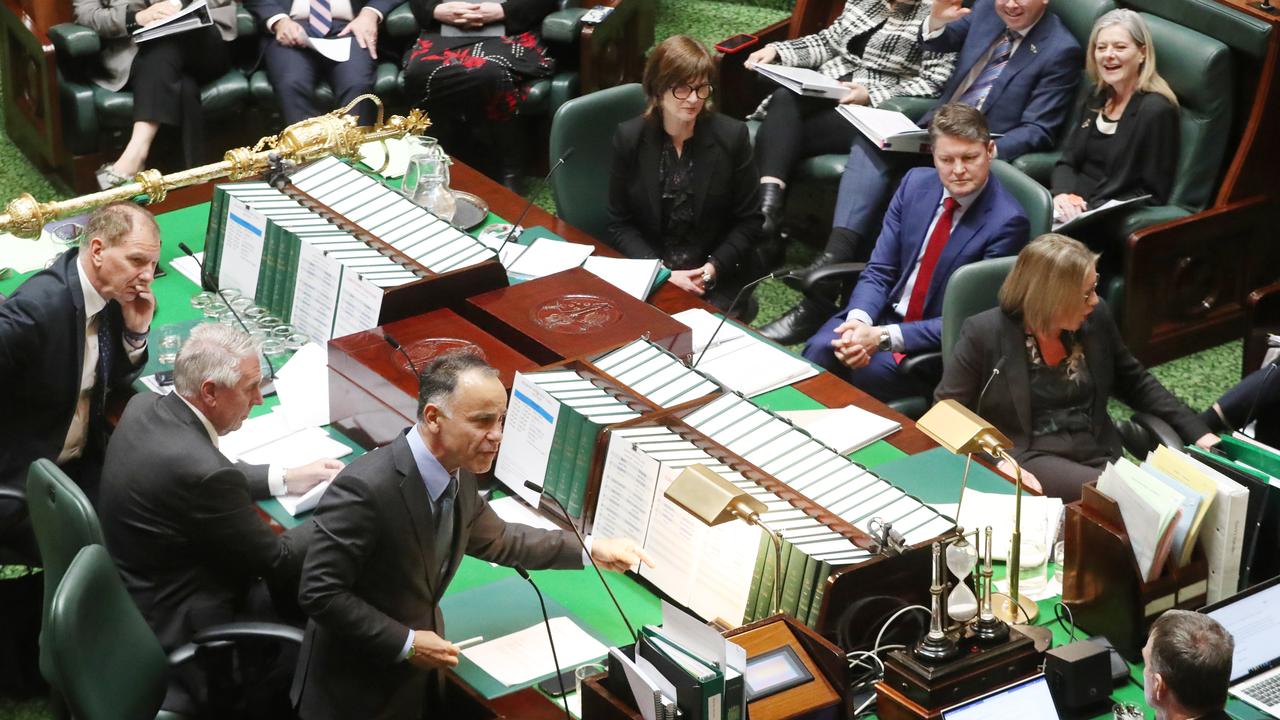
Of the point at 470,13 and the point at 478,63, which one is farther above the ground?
the point at 470,13

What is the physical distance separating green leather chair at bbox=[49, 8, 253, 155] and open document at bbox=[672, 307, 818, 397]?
2.90 m

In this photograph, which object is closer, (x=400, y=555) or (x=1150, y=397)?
(x=400, y=555)

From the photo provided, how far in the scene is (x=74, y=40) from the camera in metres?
6.06

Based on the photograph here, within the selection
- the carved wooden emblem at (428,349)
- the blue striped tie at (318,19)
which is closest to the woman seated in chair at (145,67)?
the blue striped tie at (318,19)

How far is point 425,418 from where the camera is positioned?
10.1 feet

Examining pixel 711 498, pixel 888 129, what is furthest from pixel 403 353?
pixel 888 129

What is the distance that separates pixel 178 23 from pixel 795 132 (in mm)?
2409

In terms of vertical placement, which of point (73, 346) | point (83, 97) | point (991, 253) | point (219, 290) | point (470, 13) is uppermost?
point (991, 253)

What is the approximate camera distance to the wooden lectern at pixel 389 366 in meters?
3.76

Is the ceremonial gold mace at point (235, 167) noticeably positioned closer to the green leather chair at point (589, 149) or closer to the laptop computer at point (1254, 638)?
the green leather chair at point (589, 149)

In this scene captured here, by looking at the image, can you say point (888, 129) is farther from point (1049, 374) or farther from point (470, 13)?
point (470, 13)

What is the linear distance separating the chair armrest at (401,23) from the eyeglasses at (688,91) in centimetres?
201

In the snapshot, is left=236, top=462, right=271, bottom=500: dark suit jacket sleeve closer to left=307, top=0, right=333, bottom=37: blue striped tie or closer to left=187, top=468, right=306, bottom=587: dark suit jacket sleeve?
left=187, top=468, right=306, bottom=587: dark suit jacket sleeve

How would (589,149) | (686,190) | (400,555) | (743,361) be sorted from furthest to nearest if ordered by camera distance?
(589,149) → (686,190) → (743,361) → (400,555)
